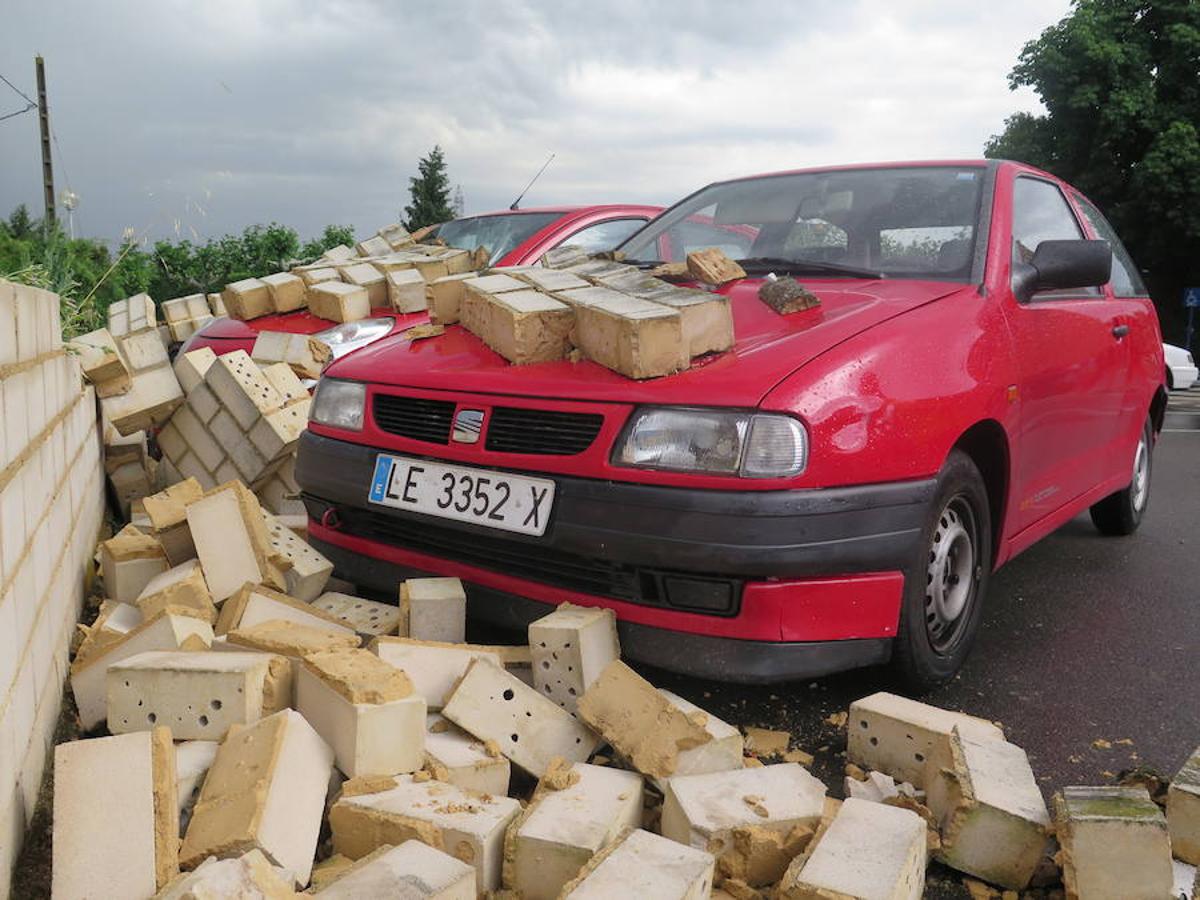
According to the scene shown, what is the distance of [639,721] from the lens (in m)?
2.47

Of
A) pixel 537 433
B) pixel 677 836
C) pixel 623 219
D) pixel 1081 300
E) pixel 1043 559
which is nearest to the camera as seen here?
pixel 677 836

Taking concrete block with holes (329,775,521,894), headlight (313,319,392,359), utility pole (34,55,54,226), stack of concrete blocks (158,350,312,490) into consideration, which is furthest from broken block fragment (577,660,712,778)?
utility pole (34,55,54,226)

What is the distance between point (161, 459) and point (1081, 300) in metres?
4.51

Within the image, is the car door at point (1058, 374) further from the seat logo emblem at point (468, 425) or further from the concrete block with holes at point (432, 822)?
the concrete block with holes at point (432, 822)

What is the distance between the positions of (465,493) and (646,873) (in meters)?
1.34

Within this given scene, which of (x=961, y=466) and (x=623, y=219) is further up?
(x=623, y=219)

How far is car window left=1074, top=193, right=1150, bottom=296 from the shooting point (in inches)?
184

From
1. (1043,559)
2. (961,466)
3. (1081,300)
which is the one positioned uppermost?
(1081,300)

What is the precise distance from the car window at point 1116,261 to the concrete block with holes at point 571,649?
309 centimetres

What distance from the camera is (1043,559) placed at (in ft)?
16.0

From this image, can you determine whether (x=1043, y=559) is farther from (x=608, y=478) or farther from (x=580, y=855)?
(x=580, y=855)

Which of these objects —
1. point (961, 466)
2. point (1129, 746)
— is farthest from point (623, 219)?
point (1129, 746)

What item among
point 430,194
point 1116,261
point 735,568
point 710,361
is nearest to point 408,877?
point 735,568

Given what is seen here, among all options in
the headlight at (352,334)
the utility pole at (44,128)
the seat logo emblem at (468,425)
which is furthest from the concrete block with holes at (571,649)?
the utility pole at (44,128)
